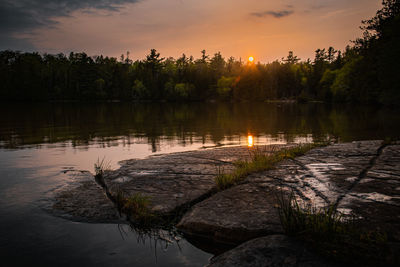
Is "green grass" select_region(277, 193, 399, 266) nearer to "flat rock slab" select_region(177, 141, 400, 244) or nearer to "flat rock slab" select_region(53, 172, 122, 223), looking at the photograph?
"flat rock slab" select_region(177, 141, 400, 244)

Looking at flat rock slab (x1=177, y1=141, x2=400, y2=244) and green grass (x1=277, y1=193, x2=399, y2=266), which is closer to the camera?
green grass (x1=277, y1=193, x2=399, y2=266)

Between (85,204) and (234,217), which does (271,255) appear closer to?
(234,217)

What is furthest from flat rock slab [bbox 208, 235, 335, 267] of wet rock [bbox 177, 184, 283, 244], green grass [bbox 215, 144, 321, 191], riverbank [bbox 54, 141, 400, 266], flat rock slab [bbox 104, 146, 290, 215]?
green grass [bbox 215, 144, 321, 191]

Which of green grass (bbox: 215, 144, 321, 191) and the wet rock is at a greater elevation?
green grass (bbox: 215, 144, 321, 191)

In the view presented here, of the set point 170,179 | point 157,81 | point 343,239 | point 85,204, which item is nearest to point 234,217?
point 343,239

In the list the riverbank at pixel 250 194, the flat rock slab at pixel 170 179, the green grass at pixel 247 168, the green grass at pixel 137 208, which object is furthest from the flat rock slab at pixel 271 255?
the green grass at pixel 247 168

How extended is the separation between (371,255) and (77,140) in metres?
14.4

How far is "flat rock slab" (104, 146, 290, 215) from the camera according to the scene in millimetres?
5285

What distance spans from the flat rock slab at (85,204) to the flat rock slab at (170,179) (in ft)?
1.00

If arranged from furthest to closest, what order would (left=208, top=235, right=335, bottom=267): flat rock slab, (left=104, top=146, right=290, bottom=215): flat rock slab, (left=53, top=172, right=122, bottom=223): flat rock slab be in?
(left=104, top=146, right=290, bottom=215): flat rock slab
(left=53, top=172, right=122, bottom=223): flat rock slab
(left=208, top=235, right=335, bottom=267): flat rock slab

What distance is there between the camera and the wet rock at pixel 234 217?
4008mm

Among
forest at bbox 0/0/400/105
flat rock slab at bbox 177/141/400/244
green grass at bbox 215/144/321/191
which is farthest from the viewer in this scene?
forest at bbox 0/0/400/105

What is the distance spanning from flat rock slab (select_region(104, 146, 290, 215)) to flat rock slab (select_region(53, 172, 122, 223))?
30cm

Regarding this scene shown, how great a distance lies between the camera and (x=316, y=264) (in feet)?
10.0
